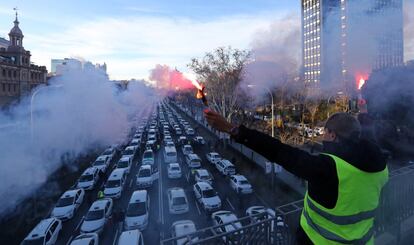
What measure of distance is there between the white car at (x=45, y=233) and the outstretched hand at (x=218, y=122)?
10913 millimetres

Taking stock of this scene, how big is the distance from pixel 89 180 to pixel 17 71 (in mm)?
17695

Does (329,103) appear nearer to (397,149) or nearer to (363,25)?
(397,149)

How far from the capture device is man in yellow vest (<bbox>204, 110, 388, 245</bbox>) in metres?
1.81

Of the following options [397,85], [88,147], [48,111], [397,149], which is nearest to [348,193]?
[397,85]

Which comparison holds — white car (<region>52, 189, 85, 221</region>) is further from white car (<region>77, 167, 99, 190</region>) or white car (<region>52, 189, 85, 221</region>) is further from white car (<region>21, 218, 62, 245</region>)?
white car (<region>77, 167, 99, 190</region>)

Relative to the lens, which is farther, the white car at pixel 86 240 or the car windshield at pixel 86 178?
the car windshield at pixel 86 178

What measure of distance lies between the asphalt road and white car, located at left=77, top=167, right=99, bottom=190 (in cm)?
40

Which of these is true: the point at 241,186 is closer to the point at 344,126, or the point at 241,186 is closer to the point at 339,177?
the point at 344,126

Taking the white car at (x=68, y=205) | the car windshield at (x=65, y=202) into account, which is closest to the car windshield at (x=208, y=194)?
the white car at (x=68, y=205)

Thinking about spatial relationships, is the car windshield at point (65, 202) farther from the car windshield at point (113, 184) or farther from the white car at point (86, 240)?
the white car at point (86, 240)

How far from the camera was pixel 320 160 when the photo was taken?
1.85m

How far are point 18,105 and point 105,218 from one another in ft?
29.3

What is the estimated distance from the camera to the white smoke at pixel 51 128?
12625 millimetres

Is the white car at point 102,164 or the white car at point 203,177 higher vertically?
the white car at point 102,164
